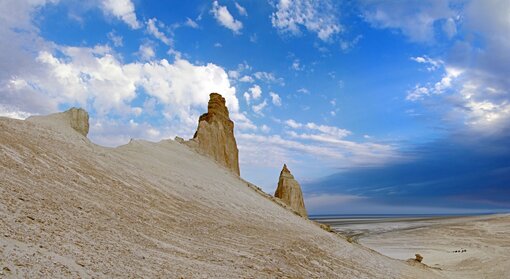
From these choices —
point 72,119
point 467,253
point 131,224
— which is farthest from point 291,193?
point 131,224

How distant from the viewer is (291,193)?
4534cm

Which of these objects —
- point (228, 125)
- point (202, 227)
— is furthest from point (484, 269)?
point (228, 125)

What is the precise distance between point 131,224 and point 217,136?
3087 cm

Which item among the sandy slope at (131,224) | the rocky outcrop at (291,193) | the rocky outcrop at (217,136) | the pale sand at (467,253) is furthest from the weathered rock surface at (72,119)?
the pale sand at (467,253)

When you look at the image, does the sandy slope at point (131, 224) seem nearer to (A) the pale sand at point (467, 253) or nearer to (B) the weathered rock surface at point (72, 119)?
(B) the weathered rock surface at point (72, 119)

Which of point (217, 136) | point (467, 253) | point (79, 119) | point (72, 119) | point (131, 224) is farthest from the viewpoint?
point (217, 136)

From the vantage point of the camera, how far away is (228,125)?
49.2 metres

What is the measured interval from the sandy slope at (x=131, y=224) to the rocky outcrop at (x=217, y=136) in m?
13.0

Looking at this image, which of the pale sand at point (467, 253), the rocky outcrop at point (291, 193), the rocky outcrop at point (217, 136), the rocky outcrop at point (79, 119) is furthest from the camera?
the rocky outcrop at point (291, 193)

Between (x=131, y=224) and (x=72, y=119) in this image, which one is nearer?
(x=131, y=224)

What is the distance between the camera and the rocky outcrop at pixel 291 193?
45000mm

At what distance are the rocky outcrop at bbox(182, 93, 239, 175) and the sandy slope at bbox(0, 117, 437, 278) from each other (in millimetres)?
13046

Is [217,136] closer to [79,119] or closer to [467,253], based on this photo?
[79,119]

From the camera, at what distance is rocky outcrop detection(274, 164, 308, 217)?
1772 inches
